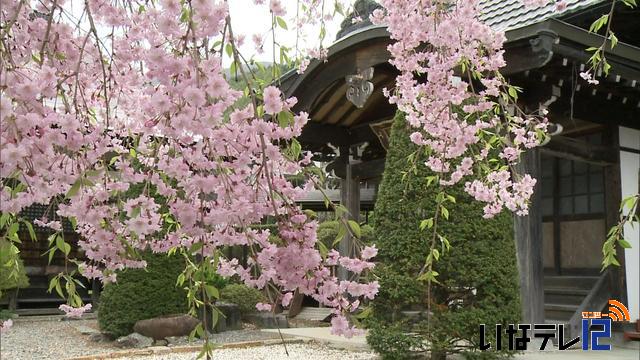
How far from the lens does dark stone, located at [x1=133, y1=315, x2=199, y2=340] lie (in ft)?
22.5

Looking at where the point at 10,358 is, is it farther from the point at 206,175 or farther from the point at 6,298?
the point at 206,175

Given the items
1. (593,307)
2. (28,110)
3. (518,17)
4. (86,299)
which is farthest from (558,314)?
(86,299)

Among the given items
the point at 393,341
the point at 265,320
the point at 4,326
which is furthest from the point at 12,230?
the point at 265,320

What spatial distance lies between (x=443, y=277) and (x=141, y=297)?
3899mm

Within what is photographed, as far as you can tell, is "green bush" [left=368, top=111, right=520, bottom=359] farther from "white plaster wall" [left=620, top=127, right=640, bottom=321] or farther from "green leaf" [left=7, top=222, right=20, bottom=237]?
"green leaf" [left=7, top=222, right=20, bottom=237]

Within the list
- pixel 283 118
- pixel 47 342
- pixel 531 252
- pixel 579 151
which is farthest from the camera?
pixel 47 342

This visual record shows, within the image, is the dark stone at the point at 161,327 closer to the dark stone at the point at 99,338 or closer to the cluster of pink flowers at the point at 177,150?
the dark stone at the point at 99,338

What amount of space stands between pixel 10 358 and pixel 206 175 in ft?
17.8

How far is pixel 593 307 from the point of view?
20.1 ft

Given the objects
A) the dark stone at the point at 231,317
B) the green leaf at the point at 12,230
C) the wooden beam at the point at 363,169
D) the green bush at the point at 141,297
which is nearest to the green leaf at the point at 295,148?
the green leaf at the point at 12,230

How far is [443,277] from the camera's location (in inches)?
189

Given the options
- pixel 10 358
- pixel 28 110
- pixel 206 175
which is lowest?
pixel 10 358

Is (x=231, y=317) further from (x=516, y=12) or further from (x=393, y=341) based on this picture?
(x=516, y=12)

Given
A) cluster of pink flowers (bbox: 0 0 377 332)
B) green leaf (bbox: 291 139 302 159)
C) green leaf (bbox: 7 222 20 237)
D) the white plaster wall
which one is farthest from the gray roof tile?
green leaf (bbox: 7 222 20 237)
